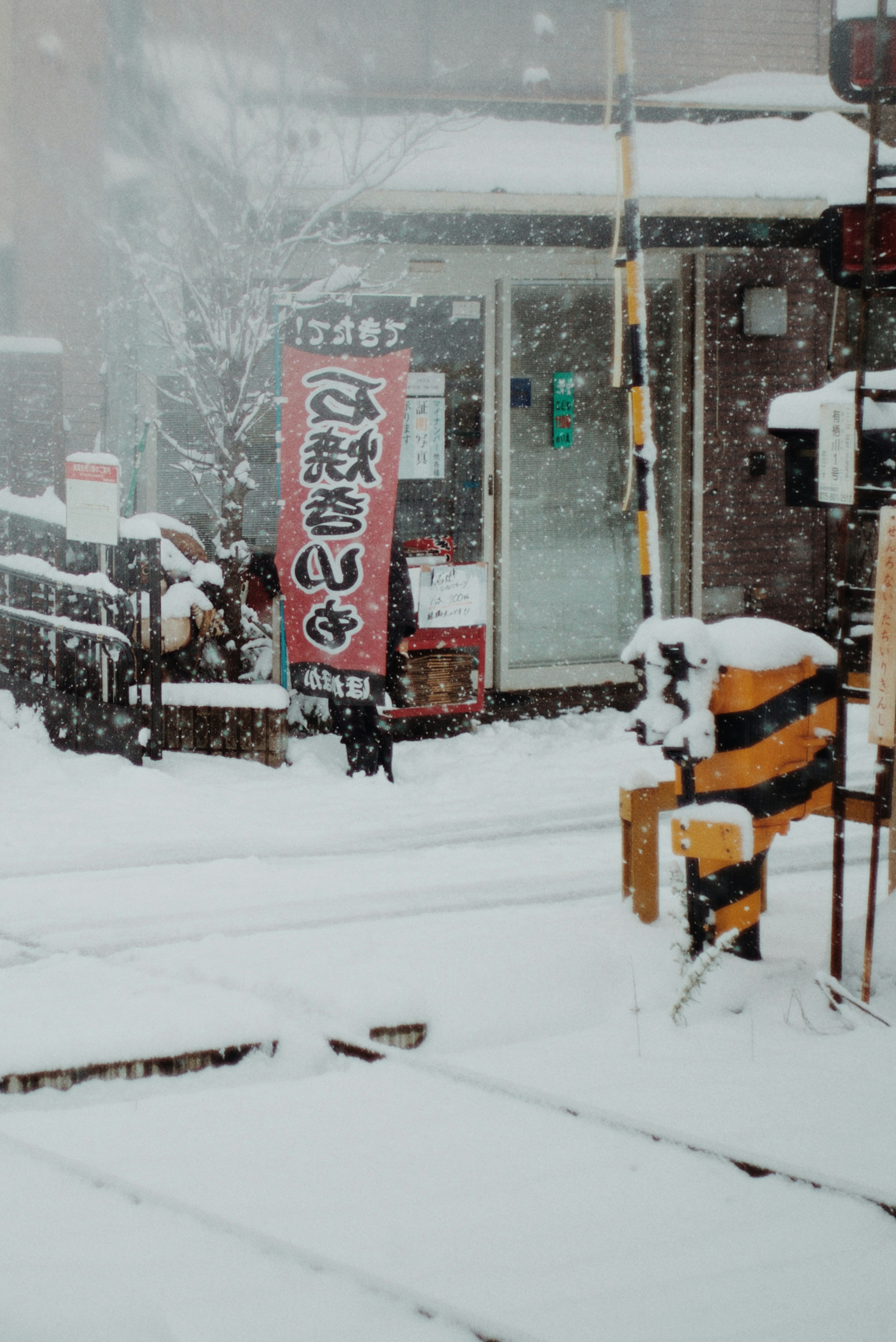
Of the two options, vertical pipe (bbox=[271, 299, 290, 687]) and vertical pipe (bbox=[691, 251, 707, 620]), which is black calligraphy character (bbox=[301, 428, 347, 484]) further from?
vertical pipe (bbox=[691, 251, 707, 620])

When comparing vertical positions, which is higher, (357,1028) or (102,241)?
(102,241)

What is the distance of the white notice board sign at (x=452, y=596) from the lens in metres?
9.08

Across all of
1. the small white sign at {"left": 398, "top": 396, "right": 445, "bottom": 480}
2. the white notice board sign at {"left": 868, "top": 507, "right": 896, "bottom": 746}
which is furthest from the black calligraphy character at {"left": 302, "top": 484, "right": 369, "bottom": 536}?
the white notice board sign at {"left": 868, "top": 507, "right": 896, "bottom": 746}

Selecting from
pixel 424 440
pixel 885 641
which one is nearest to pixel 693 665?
pixel 885 641

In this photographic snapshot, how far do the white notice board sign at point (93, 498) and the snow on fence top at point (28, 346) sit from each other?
1782 mm

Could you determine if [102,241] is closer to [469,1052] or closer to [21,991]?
[21,991]

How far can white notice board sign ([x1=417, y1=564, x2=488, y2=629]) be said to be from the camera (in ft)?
29.8

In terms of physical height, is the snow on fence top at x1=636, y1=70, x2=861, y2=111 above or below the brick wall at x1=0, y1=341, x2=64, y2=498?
above

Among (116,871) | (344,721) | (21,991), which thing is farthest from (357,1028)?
(344,721)

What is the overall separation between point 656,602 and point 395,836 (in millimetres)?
1997

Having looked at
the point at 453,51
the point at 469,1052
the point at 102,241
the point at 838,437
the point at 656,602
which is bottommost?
the point at 469,1052

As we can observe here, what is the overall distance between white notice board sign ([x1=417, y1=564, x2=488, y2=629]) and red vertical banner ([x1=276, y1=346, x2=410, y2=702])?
972mm

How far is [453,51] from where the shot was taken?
36.1ft

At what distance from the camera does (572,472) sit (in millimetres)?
10688
